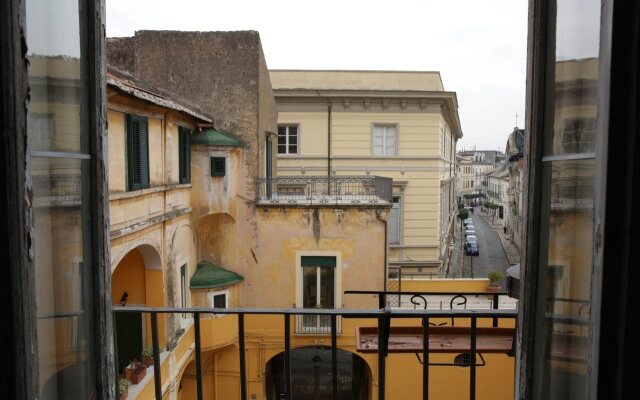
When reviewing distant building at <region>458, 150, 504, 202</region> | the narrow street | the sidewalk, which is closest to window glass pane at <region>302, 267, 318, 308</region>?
the narrow street

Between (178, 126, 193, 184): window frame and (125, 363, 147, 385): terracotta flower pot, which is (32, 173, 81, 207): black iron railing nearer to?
(125, 363, 147, 385): terracotta flower pot

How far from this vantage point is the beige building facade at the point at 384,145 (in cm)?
2256

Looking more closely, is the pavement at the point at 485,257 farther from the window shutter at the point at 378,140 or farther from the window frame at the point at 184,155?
the window frame at the point at 184,155

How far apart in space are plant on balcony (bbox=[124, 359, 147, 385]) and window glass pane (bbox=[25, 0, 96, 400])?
795 cm

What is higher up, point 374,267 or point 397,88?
point 397,88

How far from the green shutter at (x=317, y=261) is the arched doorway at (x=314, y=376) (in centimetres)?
255

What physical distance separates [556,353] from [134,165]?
877cm

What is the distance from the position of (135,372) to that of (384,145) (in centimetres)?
1616

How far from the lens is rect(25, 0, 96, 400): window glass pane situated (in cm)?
159

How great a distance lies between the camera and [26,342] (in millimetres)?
1508

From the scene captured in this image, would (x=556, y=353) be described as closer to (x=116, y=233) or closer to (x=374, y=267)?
(x=116, y=233)

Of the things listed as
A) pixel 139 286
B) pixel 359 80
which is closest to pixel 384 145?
pixel 359 80

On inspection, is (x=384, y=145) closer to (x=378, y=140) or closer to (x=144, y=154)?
(x=378, y=140)

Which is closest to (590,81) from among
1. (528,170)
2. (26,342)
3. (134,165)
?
(528,170)
